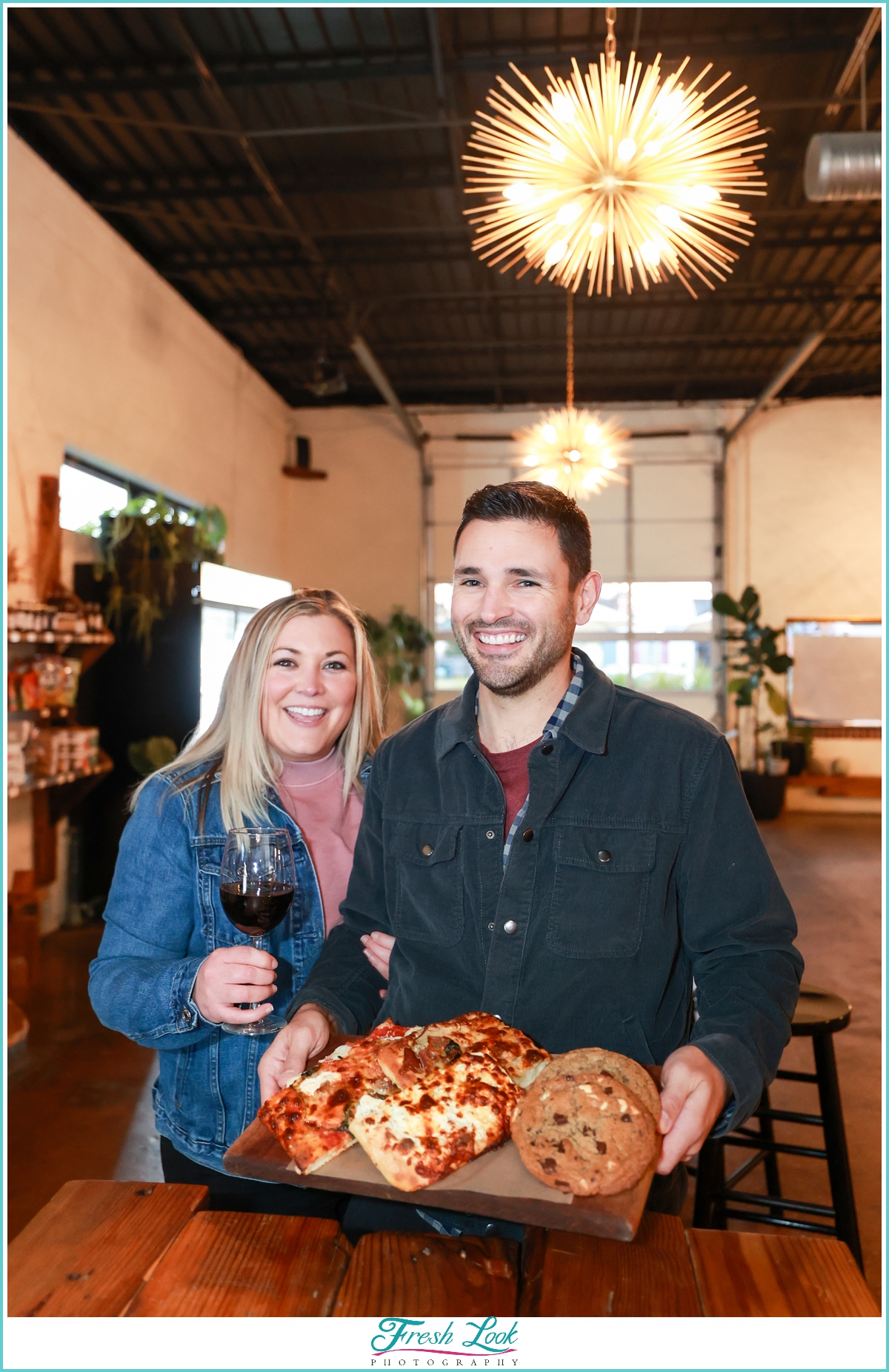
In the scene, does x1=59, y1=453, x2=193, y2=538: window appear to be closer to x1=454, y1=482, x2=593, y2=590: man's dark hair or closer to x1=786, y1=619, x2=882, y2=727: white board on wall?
x1=454, y1=482, x2=593, y2=590: man's dark hair

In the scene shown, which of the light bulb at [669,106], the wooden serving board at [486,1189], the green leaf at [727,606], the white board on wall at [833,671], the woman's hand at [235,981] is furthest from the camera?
the white board on wall at [833,671]

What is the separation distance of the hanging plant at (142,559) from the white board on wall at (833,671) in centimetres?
836

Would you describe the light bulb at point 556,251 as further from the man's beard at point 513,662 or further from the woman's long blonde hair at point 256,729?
the man's beard at point 513,662

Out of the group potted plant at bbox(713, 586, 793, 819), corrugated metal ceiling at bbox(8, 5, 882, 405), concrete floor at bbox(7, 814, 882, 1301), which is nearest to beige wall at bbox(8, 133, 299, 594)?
corrugated metal ceiling at bbox(8, 5, 882, 405)

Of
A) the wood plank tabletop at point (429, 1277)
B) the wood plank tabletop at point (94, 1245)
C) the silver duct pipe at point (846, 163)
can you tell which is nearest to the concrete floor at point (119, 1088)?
the wood plank tabletop at point (429, 1277)

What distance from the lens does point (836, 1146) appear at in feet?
7.59

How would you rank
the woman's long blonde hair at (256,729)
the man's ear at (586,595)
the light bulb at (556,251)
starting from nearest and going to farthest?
the man's ear at (586,595) → the woman's long blonde hair at (256,729) → the light bulb at (556,251)

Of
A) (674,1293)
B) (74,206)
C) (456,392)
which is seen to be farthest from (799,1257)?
(456,392)

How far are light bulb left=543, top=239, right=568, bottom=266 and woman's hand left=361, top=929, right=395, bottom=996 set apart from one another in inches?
93.5

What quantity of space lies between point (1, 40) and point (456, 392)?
11050mm

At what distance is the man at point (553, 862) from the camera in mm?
1489

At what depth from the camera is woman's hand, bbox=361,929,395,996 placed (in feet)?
5.51

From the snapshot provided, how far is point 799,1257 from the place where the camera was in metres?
1.06

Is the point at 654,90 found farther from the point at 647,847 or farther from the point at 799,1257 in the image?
the point at 799,1257
